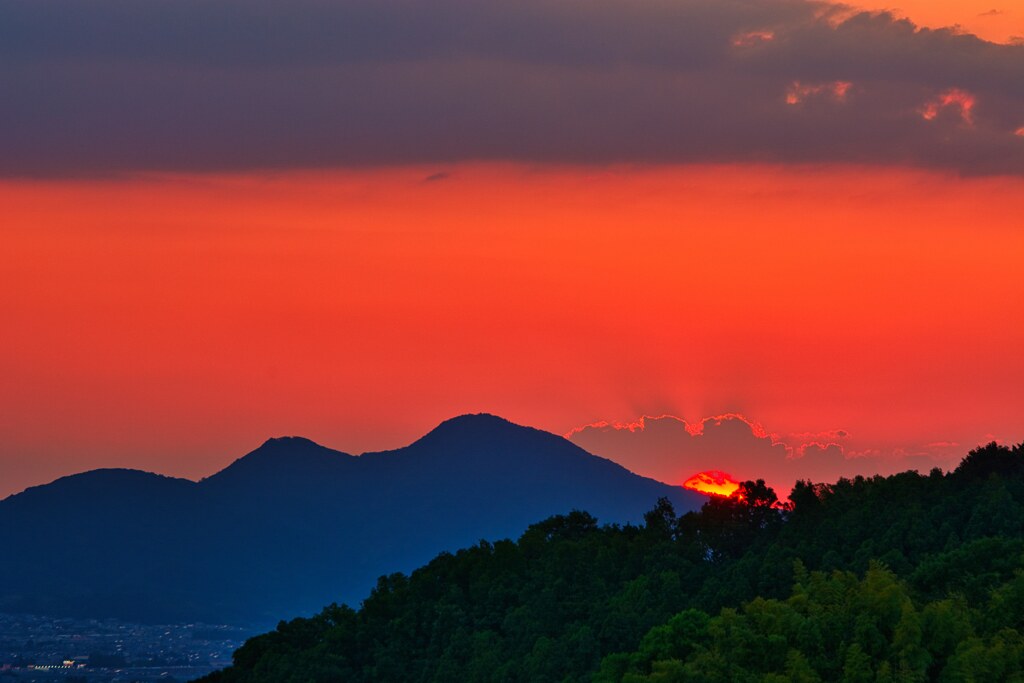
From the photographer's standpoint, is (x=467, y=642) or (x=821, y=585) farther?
(x=467, y=642)

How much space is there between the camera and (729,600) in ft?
277

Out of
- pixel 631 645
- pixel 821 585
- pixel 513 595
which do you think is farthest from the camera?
pixel 513 595

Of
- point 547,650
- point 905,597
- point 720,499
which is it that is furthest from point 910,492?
point 905,597

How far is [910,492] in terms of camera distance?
93.1 m

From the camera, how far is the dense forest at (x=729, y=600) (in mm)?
65188

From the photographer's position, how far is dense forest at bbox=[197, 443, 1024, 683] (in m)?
65.2

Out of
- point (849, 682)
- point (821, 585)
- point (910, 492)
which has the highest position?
point (910, 492)

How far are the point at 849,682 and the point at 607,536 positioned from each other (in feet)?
147

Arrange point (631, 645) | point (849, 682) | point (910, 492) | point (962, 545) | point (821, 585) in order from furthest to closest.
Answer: point (910, 492) < point (631, 645) < point (962, 545) < point (821, 585) < point (849, 682)

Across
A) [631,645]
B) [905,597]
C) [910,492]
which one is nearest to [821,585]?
[905,597]

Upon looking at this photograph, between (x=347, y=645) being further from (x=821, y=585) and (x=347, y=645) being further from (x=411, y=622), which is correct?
(x=821, y=585)

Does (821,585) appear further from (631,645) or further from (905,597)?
(631,645)

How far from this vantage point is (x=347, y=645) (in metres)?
107

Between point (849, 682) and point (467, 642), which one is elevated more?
point (467, 642)
